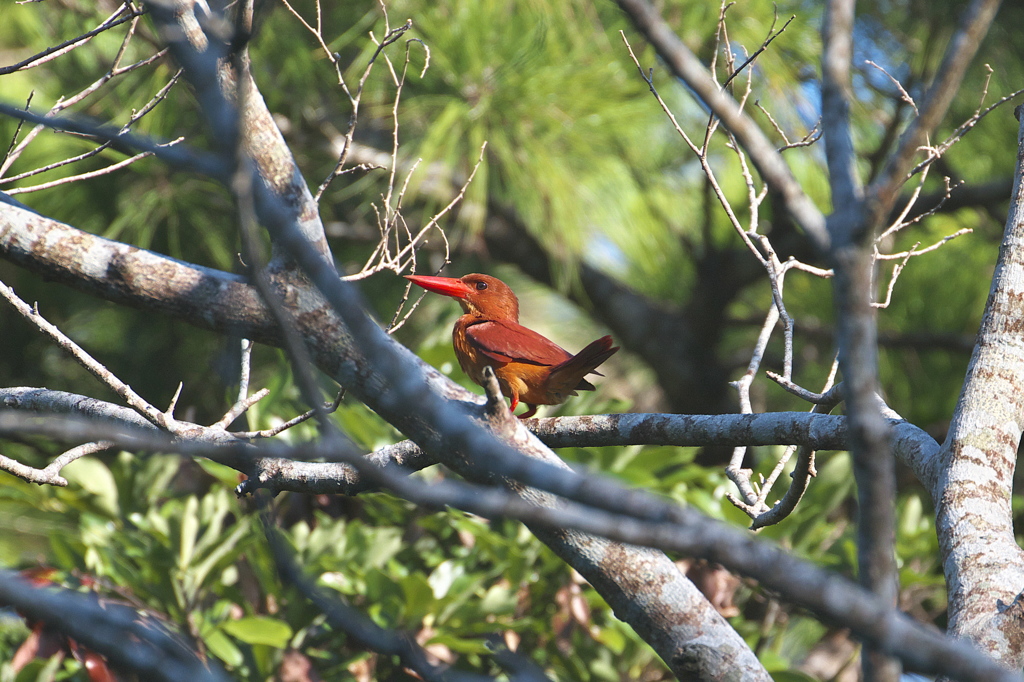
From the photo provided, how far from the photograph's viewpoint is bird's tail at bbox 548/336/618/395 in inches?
71.0

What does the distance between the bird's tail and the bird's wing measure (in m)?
0.07

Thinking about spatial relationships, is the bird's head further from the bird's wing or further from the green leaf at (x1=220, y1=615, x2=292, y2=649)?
the green leaf at (x1=220, y1=615, x2=292, y2=649)

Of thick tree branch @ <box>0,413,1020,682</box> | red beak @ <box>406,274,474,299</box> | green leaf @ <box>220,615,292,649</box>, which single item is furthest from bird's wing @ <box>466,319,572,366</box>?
thick tree branch @ <box>0,413,1020,682</box>

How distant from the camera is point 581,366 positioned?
193cm

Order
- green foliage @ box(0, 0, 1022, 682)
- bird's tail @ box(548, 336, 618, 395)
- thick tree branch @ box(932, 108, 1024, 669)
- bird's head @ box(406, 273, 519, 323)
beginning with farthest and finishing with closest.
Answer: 1. bird's head @ box(406, 273, 519, 323)
2. green foliage @ box(0, 0, 1022, 682)
3. bird's tail @ box(548, 336, 618, 395)
4. thick tree branch @ box(932, 108, 1024, 669)

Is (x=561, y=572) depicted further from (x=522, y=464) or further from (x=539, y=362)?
(x=522, y=464)

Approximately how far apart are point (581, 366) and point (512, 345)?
236mm

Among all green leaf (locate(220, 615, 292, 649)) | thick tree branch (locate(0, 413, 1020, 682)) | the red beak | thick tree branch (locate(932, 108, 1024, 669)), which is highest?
the red beak

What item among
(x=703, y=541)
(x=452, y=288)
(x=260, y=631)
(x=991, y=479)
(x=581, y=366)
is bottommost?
(x=260, y=631)

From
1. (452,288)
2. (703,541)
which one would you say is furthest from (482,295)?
(703,541)

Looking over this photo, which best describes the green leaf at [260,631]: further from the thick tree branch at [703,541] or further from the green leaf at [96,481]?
the thick tree branch at [703,541]

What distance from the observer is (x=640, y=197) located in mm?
3795

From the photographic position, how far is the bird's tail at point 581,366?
5.92 ft

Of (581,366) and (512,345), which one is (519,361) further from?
→ (581,366)
